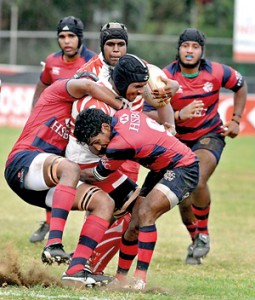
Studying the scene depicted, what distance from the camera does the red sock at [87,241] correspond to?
A: 778 centimetres

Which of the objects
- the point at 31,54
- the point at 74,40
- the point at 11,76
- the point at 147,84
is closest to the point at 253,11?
the point at 31,54

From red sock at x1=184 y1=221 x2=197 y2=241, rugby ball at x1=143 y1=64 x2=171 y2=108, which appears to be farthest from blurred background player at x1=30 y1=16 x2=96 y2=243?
rugby ball at x1=143 y1=64 x2=171 y2=108

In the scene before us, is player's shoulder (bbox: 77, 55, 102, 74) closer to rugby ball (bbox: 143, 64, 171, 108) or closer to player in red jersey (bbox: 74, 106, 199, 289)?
rugby ball (bbox: 143, 64, 171, 108)

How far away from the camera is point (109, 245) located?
28.8 feet

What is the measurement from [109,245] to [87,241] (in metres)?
0.96

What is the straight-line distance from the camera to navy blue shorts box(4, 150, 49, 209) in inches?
322

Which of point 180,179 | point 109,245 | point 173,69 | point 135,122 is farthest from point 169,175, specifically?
point 173,69

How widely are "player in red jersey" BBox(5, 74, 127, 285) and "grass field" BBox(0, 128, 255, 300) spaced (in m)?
0.35

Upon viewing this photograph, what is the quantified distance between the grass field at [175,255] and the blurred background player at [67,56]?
1433 millimetres

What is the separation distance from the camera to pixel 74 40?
38.4ft

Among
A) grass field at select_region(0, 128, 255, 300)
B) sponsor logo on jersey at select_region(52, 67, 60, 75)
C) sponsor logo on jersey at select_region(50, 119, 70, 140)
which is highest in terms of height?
sponsor logo on jersey at select_region(50, 119, 70, 140)

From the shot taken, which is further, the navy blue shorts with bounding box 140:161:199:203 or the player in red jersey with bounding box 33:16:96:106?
the player in red jersey with bounding box 33:16:96:106

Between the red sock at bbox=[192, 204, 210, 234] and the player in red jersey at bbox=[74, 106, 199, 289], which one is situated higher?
the player in red jersey at bbox=[74, 106, 199, 289]

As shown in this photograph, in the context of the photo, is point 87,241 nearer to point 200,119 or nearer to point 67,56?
point 200,119
